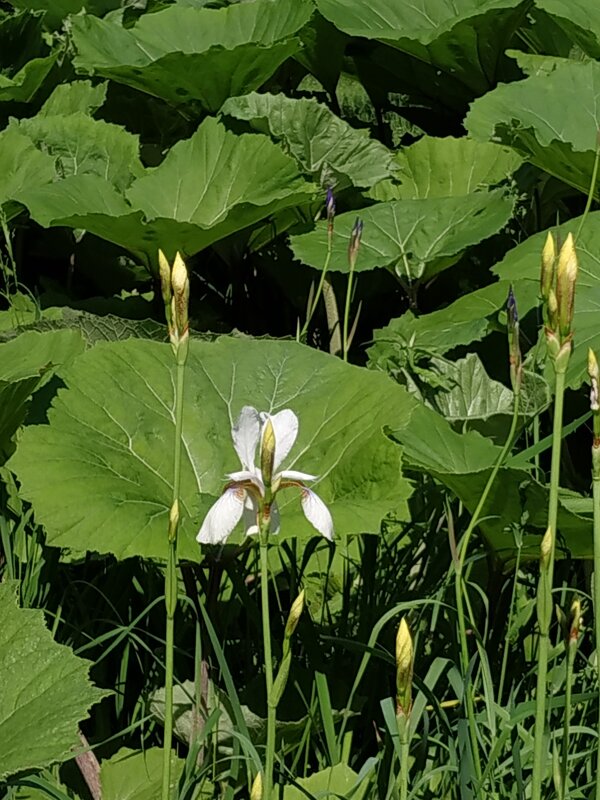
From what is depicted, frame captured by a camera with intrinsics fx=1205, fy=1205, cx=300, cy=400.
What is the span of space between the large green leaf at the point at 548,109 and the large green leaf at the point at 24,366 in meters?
1.07

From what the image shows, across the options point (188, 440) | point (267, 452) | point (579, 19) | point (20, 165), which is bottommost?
point (188, 440)

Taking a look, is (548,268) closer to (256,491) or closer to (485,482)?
(256,491)

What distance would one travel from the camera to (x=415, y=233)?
260 centimetres

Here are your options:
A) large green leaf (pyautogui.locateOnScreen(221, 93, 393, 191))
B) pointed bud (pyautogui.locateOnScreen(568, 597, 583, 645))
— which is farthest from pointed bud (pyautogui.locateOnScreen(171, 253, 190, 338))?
large green leaf (pyautogui.locateOnScreen(221, 93, 393, 191))

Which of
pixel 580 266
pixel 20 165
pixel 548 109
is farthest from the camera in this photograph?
pixel 20 165

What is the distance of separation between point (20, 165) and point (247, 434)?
203cm

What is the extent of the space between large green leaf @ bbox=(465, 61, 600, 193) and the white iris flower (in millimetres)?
1653

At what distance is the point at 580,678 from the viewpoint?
1675mm

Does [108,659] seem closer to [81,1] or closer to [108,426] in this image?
[108,426]

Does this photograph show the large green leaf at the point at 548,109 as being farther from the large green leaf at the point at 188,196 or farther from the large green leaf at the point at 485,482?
the large green leaf at the point at 485,482

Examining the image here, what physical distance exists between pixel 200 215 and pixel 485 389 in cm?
86

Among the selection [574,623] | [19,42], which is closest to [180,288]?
[574,623]

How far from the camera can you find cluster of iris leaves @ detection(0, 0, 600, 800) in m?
1.35

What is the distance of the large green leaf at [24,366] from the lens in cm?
169
